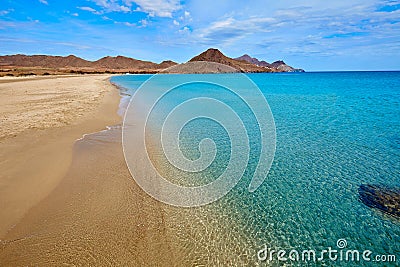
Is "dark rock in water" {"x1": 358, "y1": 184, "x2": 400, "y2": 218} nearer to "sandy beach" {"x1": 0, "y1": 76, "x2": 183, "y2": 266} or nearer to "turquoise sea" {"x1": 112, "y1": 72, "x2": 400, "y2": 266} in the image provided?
"turquoise sea" {"x1": 112, "y1": 72, "x2": 400, "y2": 266}

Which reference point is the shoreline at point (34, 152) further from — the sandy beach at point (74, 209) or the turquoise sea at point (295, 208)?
the turquoise sea at point (295, 208)

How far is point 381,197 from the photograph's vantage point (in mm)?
7363

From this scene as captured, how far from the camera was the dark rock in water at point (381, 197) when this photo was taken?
682 centimetres

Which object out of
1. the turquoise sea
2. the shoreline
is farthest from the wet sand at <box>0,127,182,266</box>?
the turquoise sea

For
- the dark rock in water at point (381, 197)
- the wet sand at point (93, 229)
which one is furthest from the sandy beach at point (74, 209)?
the dark rock in water at point (381, 197)

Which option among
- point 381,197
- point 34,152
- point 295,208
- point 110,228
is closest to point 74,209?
point 110,228

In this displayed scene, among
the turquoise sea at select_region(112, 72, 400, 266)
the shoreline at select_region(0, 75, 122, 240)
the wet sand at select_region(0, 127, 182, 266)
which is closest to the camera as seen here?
the wet sand at select_region(0, 127, 182, 266)

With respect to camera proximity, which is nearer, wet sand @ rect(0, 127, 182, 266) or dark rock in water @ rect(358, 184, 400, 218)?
wet sand @ rect(0, 127, 182, 266)

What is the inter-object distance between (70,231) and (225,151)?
290 inches

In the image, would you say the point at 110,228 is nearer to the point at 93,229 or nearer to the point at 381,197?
the point at 93,229

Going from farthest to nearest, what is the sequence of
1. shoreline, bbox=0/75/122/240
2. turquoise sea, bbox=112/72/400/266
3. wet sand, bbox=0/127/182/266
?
shoreline, bbox=0/75/122/240 → turquoise sea, bbox=112/72/400/266 → wet sand, bbox=0/127/182/266

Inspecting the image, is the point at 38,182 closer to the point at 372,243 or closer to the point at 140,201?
the point at 140,201

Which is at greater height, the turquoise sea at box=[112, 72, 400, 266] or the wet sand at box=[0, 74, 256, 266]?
the wet sand at box=[0, 74, 256, 266]

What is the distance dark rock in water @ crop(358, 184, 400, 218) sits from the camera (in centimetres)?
682
